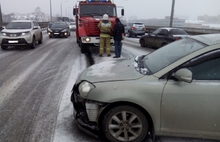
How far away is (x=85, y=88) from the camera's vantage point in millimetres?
3137

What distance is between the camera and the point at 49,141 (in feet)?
10.3

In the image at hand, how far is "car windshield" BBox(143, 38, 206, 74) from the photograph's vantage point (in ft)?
10.2

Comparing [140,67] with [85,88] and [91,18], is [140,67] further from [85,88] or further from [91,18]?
[91,18]

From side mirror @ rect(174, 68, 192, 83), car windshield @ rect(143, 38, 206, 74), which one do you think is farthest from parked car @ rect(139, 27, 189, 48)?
side mirror @ rect(174, 68, 192, 83)

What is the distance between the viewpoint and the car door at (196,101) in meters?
2.77

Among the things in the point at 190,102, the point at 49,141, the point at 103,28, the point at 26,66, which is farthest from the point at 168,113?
the point at 103,28

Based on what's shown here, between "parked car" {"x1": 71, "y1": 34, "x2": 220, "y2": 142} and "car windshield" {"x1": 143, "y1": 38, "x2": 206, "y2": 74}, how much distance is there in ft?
0.09

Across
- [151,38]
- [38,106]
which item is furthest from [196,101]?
[151,38]

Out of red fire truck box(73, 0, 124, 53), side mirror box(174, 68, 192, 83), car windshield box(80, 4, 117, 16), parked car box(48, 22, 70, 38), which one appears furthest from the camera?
parked car box(48, 22, 70, 38)

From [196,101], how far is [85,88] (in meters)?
1.59

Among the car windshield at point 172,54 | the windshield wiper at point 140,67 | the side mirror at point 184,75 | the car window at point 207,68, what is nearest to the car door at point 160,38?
the car windshield at point 172,54

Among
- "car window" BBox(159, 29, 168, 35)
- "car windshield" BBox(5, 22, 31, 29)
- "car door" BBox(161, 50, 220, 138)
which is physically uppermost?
"car windshield" BBox(5, 22, 31, 29)

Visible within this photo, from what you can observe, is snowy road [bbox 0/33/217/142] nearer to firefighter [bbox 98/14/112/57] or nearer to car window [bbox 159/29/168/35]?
firefighter [bbox 98/14/112/57]

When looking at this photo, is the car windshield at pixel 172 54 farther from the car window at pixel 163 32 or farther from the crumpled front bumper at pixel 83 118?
the car window at pixel 163 32
